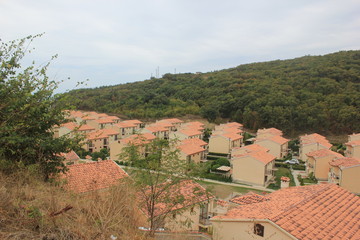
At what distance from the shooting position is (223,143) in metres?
36.2

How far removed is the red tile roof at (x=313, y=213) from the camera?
8594mm

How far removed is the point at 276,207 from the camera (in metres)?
10.2

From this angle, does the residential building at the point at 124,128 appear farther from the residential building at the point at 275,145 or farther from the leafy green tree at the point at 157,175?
the leafy green tree at the point at 157,175

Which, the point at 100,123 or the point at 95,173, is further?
the point at 100,123

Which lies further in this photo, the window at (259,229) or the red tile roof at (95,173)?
the red tile roof at (95,173)

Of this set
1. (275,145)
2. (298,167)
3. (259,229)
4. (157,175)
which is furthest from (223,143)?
(157,175)

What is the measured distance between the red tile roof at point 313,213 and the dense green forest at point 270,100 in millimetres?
36455

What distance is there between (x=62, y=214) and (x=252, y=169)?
73.7ft

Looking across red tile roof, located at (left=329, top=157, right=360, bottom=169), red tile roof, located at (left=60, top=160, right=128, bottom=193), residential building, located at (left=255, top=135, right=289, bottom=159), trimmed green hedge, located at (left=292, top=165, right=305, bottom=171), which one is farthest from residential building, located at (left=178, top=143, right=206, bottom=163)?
red tile roof, located at (left=60, top=160, right=128, bottom=193)

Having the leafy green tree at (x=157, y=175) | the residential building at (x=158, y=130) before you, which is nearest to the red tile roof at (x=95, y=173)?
the leafy green tree at (x=157, y=175)

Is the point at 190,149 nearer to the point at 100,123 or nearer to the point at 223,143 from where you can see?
the point at 223,143

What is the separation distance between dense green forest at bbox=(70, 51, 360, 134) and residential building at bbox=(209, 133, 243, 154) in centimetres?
1403

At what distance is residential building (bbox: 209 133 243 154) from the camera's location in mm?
35844

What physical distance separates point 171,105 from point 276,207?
5213 centimetres
